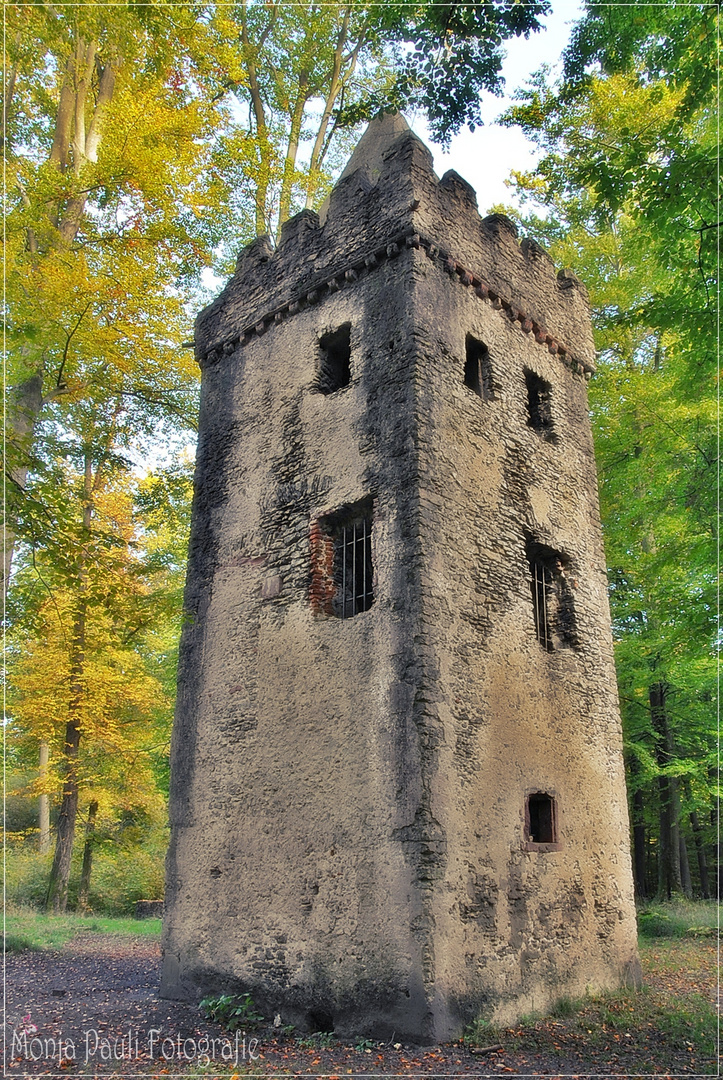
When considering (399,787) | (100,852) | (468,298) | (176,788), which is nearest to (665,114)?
(468,298)

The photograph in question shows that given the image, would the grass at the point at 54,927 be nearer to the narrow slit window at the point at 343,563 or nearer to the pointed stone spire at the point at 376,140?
the narrow slit window at the point at 343,563

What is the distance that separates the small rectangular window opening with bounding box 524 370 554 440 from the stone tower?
1.2 inches

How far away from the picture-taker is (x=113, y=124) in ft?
37.3

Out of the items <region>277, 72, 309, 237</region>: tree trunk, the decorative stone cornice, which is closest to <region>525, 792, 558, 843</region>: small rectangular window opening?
the decorative stone cornice

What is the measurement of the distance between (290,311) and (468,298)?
8.00ft

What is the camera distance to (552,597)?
375 inches

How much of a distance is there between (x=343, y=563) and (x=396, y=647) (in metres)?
1.66

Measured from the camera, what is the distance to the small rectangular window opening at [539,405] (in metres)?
10.2

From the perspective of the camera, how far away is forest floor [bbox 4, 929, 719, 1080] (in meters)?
5.67

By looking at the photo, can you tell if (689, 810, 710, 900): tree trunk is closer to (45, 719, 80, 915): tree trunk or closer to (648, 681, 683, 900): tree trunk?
(648, 681, 683, 900): tree trunk

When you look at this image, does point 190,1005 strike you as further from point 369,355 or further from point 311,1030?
point 369,355

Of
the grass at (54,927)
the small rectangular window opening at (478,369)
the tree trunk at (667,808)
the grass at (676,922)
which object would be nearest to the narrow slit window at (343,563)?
the small rectangular window opening at (478,369)

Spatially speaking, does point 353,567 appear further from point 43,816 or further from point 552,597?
point 43,816

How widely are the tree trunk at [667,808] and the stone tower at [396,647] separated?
7.53 m
